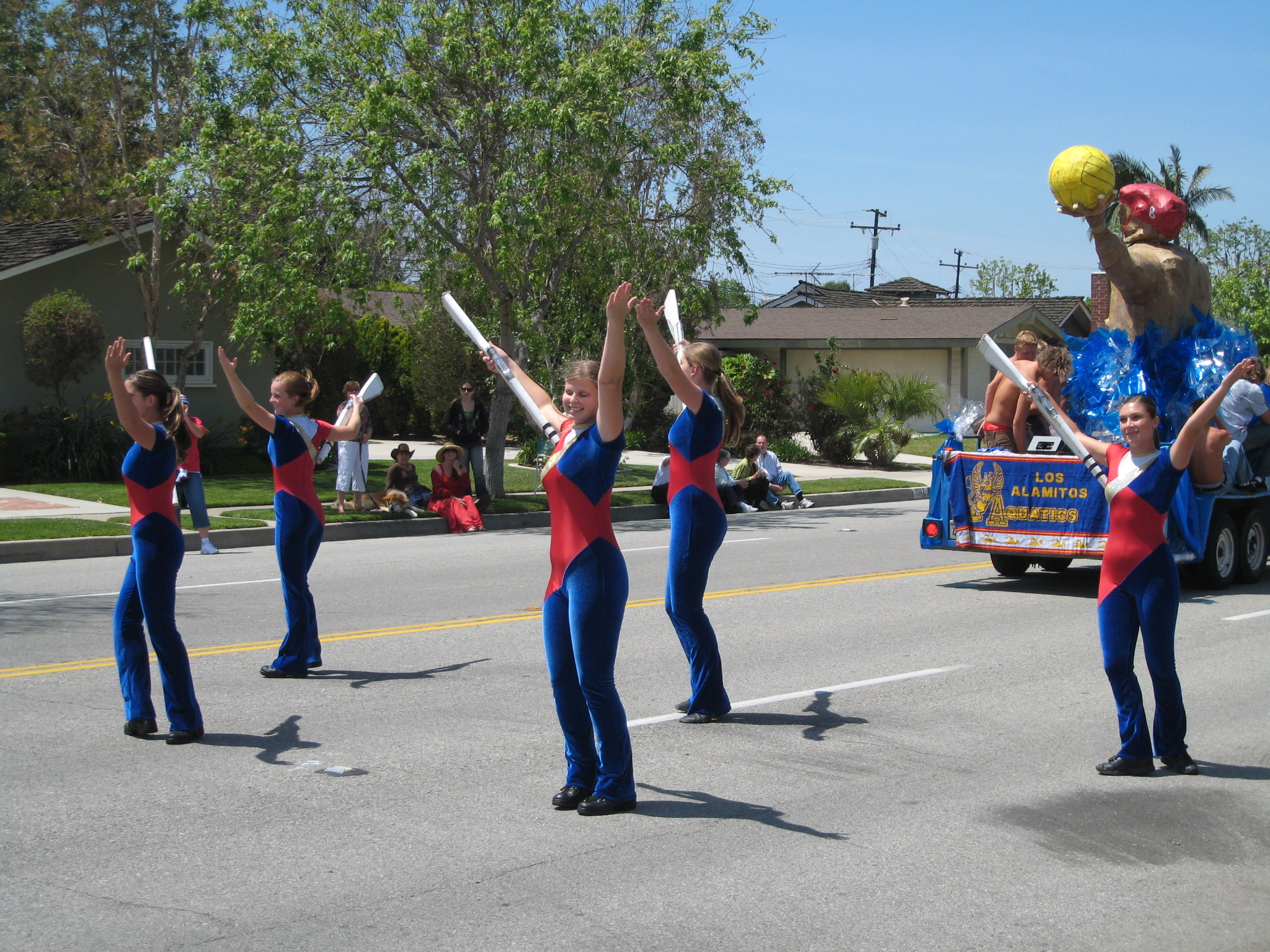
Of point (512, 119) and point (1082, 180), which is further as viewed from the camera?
point (512, 119)

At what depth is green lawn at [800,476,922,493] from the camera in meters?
22.4

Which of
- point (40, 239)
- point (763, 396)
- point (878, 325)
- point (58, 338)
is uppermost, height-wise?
point (878, 325)

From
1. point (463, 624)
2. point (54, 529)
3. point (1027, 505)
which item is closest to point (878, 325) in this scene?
point (54, 529)

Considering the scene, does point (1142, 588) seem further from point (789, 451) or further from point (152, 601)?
point (789, 451)

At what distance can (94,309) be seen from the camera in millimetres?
23266

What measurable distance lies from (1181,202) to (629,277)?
898cm

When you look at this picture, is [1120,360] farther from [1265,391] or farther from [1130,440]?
[1130,440]

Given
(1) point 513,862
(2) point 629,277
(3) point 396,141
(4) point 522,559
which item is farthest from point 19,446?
(1) point 513,862

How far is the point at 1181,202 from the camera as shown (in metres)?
11.6

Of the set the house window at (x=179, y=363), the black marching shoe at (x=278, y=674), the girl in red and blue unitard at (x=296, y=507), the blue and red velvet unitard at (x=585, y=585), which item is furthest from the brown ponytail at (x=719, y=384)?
the house window at (x=179, y=363)

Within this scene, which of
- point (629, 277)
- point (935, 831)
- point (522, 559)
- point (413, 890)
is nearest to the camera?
point (413, 890)

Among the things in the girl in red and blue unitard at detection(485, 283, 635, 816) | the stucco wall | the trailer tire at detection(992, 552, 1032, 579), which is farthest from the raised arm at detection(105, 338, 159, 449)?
the stucco wall

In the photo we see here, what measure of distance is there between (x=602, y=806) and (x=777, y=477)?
51.2 feet

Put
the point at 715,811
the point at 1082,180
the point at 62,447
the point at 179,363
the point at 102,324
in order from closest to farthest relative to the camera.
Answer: the point at 715,811 < the point at 1082,180 < the point at 62,447 < the point at 102,324 < the point at 179,363
